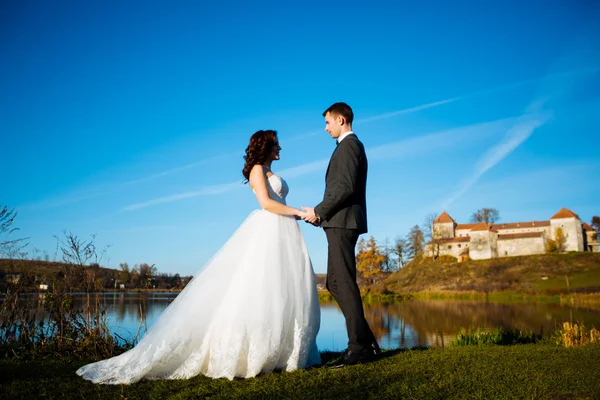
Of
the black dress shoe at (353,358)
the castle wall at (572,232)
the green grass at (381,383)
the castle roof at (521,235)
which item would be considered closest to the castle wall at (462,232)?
the castle roof at (521,235)

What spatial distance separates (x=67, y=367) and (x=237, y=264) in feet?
7.13

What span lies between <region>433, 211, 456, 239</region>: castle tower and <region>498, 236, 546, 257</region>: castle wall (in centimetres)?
1059

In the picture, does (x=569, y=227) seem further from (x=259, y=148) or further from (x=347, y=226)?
(x=259, y=148)

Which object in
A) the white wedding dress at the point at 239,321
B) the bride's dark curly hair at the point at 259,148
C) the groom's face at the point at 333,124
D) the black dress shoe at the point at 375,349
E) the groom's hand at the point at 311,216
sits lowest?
the black dress shoe at the point at 375,349

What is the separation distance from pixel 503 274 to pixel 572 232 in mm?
23602

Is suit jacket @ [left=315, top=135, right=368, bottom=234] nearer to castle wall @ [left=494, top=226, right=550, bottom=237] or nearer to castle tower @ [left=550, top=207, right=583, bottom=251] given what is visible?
castle tower @ [left=550, top=207, right=583, bottom=251]

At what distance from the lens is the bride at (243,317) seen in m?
3.67

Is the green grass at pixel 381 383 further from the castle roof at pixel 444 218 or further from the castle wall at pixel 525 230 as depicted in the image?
the castle roof at pixel 444 218

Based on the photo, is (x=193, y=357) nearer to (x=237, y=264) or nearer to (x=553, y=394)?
(x=237, y=264)

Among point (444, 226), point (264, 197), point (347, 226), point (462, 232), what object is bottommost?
point (347, 226)

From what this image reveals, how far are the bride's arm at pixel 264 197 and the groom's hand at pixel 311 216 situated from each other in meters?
0.05

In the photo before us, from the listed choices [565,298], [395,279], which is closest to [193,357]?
[565,298]

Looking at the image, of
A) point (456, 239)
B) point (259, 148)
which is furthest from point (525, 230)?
point (259, 148)

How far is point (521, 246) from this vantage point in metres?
67.7
